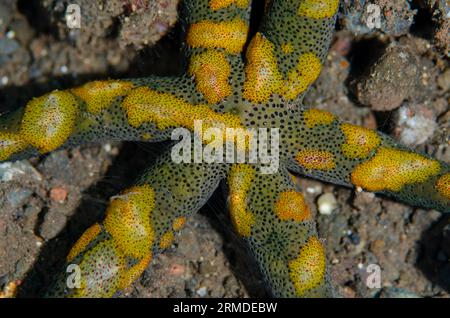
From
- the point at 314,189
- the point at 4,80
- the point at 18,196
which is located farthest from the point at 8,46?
the point at 314,189

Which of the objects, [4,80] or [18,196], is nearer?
[18,196]

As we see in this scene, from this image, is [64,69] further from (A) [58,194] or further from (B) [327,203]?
(B) [327,203]

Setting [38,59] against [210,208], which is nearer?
[210,208]

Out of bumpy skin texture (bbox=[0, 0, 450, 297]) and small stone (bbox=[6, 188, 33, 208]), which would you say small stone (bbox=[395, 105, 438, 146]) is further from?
small stone (bbox=[6, 188, 33, 208])

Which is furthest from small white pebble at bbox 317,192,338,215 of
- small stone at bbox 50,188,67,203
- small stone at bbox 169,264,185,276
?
small stone at bbox 50,188,67,203
